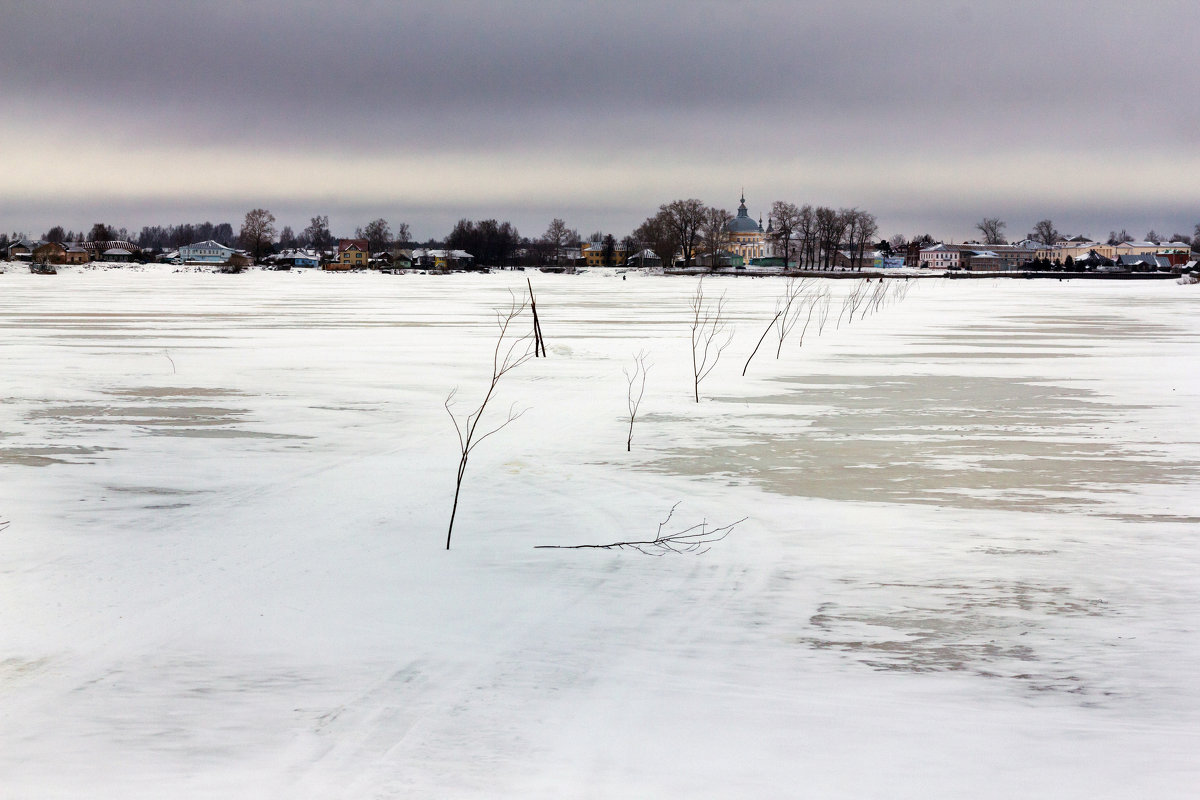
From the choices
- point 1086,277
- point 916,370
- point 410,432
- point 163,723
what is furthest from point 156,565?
point 1086,277

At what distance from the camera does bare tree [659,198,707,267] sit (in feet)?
455

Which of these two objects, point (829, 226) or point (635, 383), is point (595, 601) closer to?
point (635, 383)

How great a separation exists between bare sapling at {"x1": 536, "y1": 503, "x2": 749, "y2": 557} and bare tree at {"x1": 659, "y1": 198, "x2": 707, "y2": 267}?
13234 cm

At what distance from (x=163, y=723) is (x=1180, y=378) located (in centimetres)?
1663

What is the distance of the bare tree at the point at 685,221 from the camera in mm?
138750

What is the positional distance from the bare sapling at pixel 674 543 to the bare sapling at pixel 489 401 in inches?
39.7

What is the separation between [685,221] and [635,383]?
126 meters

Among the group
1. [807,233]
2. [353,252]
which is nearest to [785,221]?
[807,233]

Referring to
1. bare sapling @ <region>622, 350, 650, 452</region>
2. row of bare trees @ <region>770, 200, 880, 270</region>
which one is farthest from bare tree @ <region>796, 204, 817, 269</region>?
bare sapling @ <region>622, 350, 650, 452</region>

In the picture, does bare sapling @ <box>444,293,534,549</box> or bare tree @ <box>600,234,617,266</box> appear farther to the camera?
bare tree @ <box>600,234,617,266</box>

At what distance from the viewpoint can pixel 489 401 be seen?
47.3 feet

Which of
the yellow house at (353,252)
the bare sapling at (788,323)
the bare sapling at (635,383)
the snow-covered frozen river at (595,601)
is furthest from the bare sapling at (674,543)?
the yellow house at (353,252)

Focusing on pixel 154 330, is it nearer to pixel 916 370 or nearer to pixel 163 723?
pixel 916 370

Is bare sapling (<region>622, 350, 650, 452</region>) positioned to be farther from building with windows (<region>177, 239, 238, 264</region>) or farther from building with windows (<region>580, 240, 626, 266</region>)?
building with windows (<region>177, 239, 238, 264</region>)
